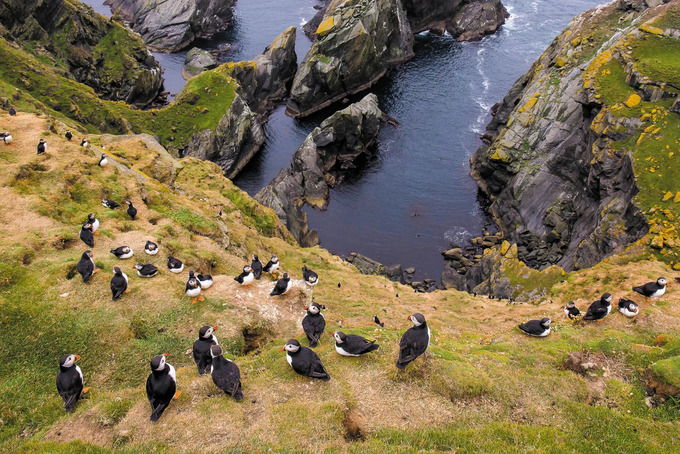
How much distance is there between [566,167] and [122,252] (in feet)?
209

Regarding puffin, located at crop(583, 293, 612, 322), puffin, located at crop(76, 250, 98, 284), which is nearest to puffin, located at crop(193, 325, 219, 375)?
puffin, located at crop(76, 250, 98, 284)

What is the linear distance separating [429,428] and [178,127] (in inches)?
3290

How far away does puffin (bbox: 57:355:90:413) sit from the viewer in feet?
54.5

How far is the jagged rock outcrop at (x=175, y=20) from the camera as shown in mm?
139750

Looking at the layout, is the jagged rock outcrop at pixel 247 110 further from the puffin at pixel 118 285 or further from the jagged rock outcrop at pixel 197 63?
the puffin at pixel 118 285

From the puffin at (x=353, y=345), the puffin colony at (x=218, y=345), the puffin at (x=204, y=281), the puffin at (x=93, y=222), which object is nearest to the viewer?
the puffin colony at (x=218, y=345)

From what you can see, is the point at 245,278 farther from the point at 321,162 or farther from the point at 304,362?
Result: the point at 321,162

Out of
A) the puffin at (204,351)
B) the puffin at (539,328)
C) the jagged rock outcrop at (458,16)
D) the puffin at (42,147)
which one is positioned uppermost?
the puffin at (42,147)

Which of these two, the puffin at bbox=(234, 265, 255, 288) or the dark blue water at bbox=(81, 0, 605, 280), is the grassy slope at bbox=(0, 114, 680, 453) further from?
the dark blue water at bbox=(81, 0, 605, 280)

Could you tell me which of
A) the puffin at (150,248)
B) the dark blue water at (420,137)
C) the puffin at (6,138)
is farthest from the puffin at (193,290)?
the dark blue water at (420,137)

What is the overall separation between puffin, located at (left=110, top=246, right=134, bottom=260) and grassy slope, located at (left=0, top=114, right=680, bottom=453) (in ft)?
1.64

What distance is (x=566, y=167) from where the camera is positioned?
6725 cm

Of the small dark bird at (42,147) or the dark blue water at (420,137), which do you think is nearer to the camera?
the small dark bird at (42,147)

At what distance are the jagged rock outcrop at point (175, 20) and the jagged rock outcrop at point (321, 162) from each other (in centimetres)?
7964
